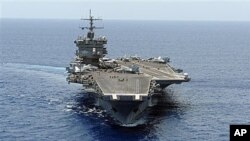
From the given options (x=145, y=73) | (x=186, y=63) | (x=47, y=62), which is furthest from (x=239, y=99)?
(x=47, y=62)

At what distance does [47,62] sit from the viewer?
421 feet

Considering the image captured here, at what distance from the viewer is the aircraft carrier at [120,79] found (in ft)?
205

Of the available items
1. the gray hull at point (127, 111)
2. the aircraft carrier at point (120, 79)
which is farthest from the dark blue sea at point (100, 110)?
the aircraft carrier at point (120, 79)

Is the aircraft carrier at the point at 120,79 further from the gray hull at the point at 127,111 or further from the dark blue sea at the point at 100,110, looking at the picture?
the dark blue sea at the point at 100,110

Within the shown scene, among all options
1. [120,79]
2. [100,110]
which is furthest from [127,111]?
[120,79]

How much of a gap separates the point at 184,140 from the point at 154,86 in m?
14.8

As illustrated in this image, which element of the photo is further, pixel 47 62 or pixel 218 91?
pixel 47 62

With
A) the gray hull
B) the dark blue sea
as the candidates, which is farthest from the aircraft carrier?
the dark blue sea

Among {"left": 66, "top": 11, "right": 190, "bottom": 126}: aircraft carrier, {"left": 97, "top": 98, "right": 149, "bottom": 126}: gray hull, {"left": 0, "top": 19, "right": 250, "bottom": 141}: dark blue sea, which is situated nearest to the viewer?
{"left": 0, "top": 19, "right": 250, "bottom": 141}: dark blue sea

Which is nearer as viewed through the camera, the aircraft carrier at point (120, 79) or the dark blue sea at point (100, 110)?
the dark blue sea at point (100, 110)

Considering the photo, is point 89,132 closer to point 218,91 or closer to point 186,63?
point 218,91

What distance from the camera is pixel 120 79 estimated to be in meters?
72.9

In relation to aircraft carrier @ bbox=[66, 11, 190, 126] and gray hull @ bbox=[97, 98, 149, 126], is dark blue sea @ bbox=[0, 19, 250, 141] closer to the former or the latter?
gray hull @ bbox=[97, 98, 149, 126]

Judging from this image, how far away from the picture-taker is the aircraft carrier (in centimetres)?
6234
